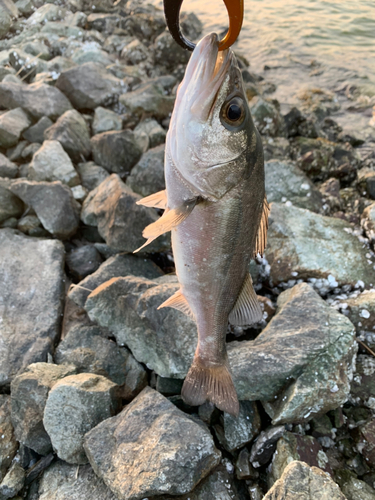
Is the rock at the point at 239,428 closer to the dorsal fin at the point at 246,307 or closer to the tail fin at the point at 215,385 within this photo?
the tail fin at the point at 215,385

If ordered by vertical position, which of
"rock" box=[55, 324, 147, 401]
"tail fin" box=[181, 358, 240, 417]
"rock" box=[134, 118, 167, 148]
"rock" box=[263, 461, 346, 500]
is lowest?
"rock" box=[55, 324, 147, 401]

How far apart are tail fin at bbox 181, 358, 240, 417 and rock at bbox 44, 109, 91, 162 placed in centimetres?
426

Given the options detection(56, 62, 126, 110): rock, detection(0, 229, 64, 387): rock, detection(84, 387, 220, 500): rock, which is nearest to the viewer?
detection(84, 387, 220, 500): rock

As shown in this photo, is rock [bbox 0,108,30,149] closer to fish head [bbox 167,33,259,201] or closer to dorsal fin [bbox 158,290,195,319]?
dorsal fin [bbox 158,290,195,319]

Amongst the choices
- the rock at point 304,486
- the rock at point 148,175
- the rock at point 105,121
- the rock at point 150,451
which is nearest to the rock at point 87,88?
the rock at point 105,121

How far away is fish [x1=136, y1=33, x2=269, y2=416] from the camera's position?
179cm

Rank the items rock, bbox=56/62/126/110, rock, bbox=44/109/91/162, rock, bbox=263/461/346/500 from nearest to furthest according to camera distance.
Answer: rock, bbox=263/461/346/500, rock, bbox=44/109/91/162, rock, bbox=56/62/126/110

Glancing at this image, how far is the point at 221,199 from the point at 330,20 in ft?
48.4

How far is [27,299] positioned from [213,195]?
2.89m

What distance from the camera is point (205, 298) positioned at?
2.33m

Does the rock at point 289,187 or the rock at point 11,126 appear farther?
the rock at point 11,126

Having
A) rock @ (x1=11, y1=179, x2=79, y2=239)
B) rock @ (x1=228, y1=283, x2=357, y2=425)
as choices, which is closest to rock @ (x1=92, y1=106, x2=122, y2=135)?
rock @ (x1=11, y1=179, x2=79, y2=239)

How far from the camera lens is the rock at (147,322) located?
3125 mm

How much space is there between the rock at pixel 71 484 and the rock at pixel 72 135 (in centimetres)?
436
